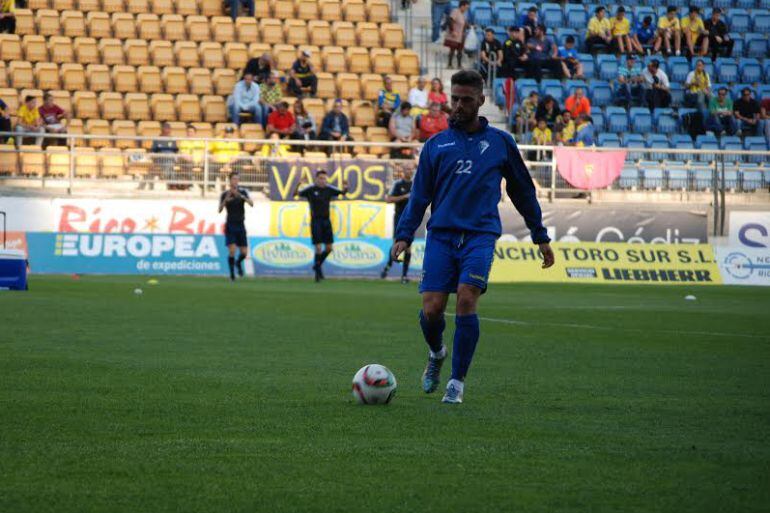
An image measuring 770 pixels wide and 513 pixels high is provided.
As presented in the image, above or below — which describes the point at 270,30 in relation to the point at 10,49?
above

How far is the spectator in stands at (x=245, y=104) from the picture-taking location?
3134 centimetres

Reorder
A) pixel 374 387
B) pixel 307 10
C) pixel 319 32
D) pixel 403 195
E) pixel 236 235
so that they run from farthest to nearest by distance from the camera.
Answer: pixel 307 10 → pixel 319 32 → pixel 403 195 → pixel 236 235 → pixel 374 387

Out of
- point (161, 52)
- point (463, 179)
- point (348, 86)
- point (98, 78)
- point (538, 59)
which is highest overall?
point (161, 52)

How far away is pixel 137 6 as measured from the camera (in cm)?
3403

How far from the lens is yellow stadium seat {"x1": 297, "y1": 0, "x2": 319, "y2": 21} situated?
1394 inches

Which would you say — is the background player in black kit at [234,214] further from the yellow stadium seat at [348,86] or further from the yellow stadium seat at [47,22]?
the yellow stadium seat at [47,22]

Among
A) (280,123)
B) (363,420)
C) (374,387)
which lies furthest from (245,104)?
(363,420)

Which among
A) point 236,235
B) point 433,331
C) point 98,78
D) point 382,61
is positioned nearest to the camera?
point 433,331

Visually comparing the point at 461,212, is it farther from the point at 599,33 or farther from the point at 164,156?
the point at 599,33

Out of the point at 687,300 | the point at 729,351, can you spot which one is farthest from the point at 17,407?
the point at 687,300

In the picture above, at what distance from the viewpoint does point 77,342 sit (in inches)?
495

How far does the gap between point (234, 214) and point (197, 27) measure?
8.36m

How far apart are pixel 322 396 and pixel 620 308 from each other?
11977mm

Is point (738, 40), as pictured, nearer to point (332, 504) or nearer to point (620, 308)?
point (620, 308)
